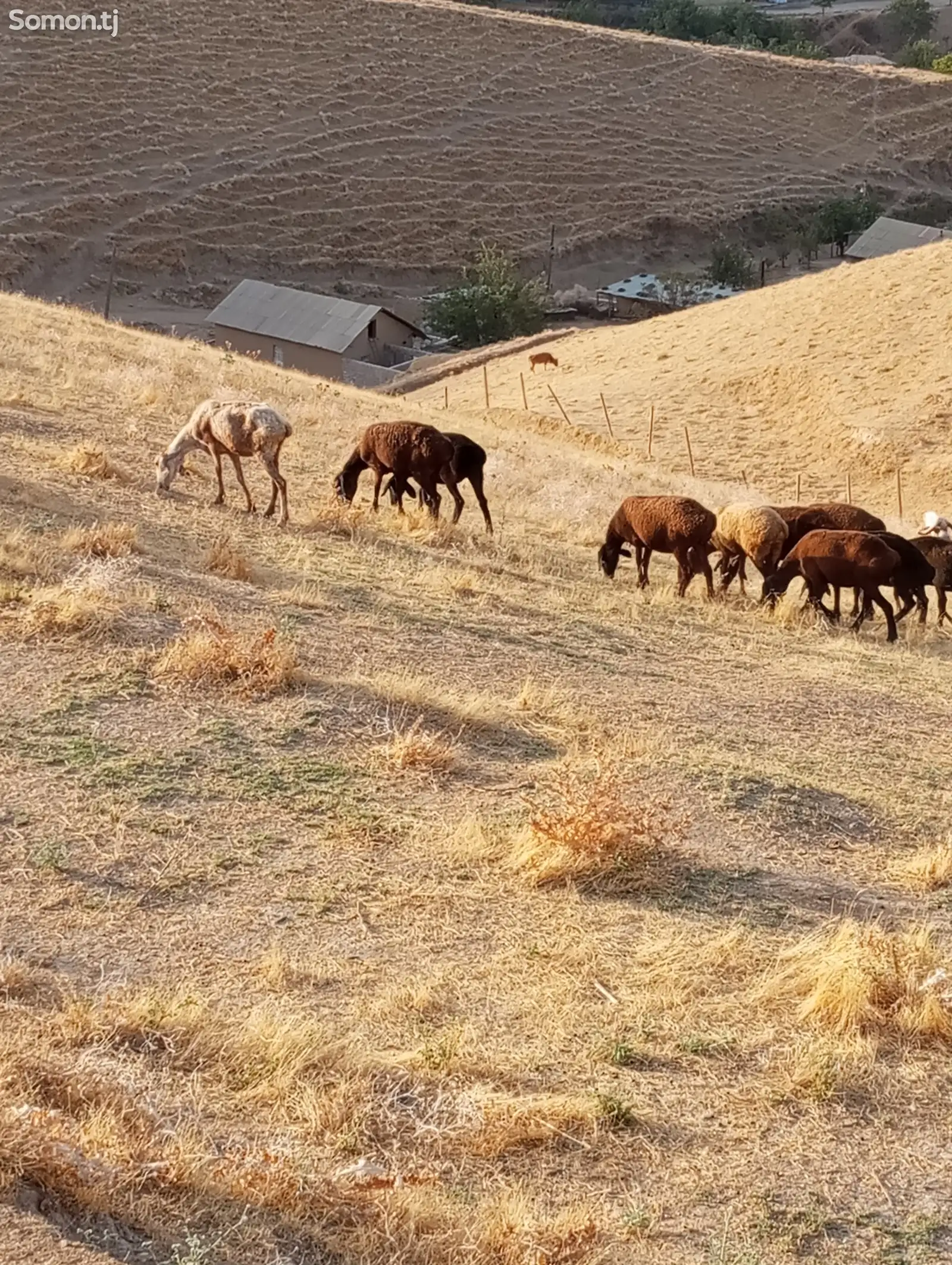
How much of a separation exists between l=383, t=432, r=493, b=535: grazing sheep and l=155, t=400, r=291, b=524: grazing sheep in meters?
2.21

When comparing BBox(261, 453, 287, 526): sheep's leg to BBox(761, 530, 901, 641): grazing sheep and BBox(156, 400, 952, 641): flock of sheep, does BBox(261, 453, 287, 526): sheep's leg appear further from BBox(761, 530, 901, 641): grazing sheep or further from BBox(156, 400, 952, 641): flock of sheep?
BBox(761, 530, 901, 641): grazing sheep

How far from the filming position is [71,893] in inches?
268

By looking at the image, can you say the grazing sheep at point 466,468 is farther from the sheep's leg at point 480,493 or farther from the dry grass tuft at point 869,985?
the dry grass tuft at point 869,985

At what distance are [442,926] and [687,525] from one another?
9463 millimetres

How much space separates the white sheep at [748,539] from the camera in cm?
1653

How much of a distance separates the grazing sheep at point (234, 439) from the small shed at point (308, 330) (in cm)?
2929

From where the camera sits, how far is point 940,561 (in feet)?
56.4

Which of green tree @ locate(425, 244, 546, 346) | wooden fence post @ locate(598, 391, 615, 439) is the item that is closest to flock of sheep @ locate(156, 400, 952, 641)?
wooden fence post @ locate(598, 391, 615, 439)

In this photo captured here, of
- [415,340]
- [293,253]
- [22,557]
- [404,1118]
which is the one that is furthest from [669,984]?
[293,253]

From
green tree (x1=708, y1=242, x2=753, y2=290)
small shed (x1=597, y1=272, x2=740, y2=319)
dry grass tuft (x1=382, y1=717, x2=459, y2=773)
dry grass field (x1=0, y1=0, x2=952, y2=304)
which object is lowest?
dry grass tuft (x1=382, y1=717, x2=459, y2=773)

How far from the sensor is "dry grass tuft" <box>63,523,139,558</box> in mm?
11711

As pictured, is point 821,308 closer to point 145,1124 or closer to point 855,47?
point 145,1124

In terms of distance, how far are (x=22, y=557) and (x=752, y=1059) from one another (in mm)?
7235

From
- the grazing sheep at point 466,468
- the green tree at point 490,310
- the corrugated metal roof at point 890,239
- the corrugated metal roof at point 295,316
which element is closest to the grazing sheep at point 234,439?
the grazing sheep at point 466,468
